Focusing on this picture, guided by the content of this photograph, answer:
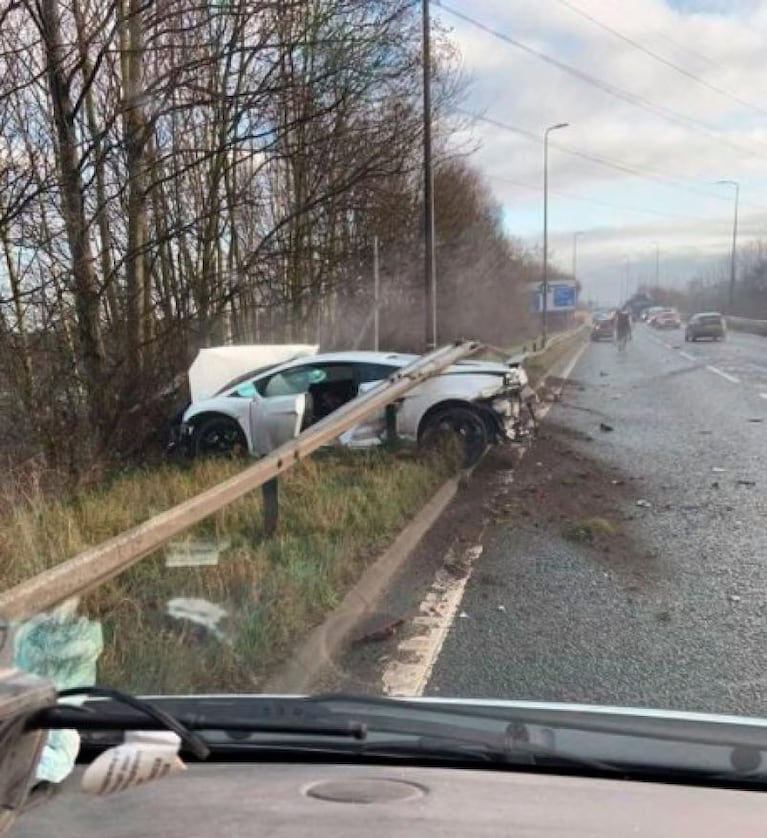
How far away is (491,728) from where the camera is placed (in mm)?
2410

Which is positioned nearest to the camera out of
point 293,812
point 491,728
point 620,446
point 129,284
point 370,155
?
point 293,812

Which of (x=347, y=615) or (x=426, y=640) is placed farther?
(x=347, y=615)

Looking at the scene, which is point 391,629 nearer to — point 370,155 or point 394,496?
point 394,496

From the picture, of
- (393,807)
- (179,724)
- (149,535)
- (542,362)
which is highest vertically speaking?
(179,724)

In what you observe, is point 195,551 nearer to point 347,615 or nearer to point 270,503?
point 270,503

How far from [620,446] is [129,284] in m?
6.72

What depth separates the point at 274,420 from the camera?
11.2m

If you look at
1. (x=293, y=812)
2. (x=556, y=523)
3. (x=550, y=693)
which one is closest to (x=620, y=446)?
(x=556, y=523)

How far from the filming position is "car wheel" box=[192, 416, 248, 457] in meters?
11.8

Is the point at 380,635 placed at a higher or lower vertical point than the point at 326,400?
lower

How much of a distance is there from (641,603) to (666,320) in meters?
75.6

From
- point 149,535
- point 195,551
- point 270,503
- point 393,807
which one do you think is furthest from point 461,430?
point 393,807

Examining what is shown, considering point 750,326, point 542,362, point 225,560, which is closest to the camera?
point 225,560

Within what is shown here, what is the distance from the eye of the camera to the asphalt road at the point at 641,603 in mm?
4594
